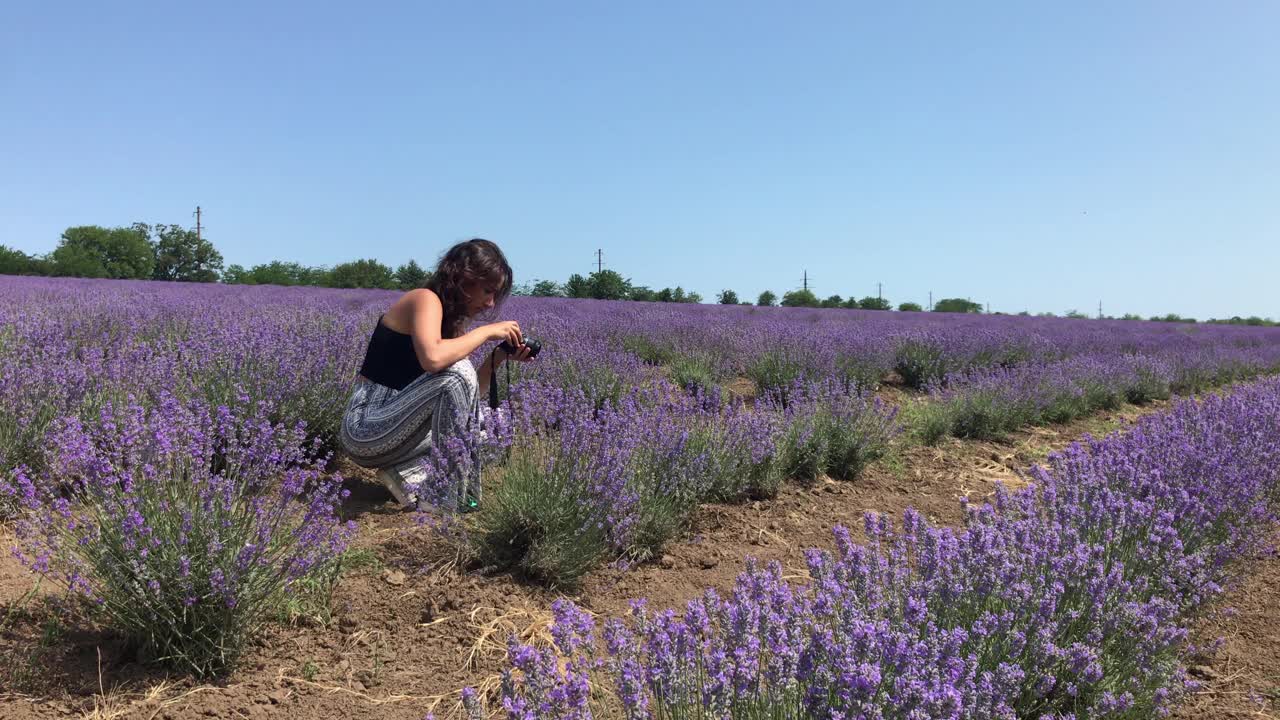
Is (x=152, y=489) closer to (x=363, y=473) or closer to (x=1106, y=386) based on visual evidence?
(x=363, y=473)

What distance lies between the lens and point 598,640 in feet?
6.68

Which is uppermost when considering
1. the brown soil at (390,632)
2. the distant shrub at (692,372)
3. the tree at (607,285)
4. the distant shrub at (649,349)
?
the tree at (607,285)

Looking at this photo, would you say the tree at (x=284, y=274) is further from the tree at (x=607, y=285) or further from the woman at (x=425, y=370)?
the woman at (x=425, y=370)

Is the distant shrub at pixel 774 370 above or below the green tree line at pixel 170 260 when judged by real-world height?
below

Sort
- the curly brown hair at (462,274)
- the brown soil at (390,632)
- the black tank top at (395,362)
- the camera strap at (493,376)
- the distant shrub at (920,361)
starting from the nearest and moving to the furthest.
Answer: the brown soil at (390,632), the curly brown hair at (462,274), the black tank top at (395,362), the camera strap at (493,376), the distant shrub at (920,361)

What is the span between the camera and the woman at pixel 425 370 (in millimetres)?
2799

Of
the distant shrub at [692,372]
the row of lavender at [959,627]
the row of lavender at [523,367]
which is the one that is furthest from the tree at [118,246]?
the row of lavender at [959,627]

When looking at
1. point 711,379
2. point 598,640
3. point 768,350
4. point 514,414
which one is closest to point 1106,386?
point 768,350

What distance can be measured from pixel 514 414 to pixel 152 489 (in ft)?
5.20

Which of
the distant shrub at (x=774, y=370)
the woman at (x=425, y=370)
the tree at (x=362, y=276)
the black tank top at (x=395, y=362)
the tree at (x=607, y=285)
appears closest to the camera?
the woman at (x=425, y=370)

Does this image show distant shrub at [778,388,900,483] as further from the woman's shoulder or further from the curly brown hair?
the woman's shoulder

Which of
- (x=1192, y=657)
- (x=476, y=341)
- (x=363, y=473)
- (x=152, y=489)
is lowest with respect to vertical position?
(x=1192, y=657)

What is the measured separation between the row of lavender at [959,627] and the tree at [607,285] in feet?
82.6

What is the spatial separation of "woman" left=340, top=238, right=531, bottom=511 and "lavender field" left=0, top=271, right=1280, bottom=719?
0.22 m
